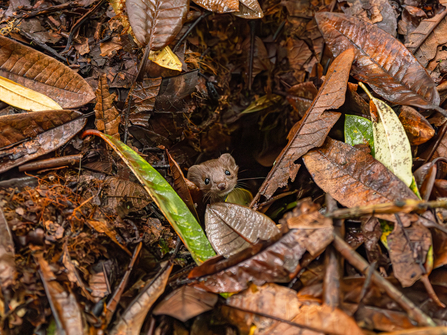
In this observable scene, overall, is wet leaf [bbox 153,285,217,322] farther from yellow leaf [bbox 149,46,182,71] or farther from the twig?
yellow leaf [bbox 149,46,182,71]

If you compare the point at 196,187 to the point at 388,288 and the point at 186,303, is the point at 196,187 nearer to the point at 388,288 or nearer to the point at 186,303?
the point at 186,303

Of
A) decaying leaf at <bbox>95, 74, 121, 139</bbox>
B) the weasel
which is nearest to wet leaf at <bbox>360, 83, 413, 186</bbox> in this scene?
the weasel

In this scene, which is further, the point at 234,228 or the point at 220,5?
the point at 220,5

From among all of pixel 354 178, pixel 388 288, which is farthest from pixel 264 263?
pixel 354 178

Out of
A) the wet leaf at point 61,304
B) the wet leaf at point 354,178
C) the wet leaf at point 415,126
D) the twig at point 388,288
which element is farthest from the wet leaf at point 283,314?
the wet leaf at point 415,126

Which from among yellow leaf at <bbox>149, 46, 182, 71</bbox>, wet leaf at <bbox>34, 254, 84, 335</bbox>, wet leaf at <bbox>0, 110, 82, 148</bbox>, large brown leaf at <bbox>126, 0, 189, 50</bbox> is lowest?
wet leaf at <bbox>34, 254, 84, 335</bbox>

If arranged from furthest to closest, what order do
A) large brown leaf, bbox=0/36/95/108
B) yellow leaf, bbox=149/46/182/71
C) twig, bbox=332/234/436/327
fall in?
yellow leaf, bbox=149/46/182/71 < large brown leaf, bbox=0/36/95/108 < twig, bbox=332/234/436/327

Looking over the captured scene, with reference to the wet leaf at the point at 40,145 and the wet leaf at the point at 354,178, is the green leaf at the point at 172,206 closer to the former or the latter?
the wet leaf at the point at 40,145
